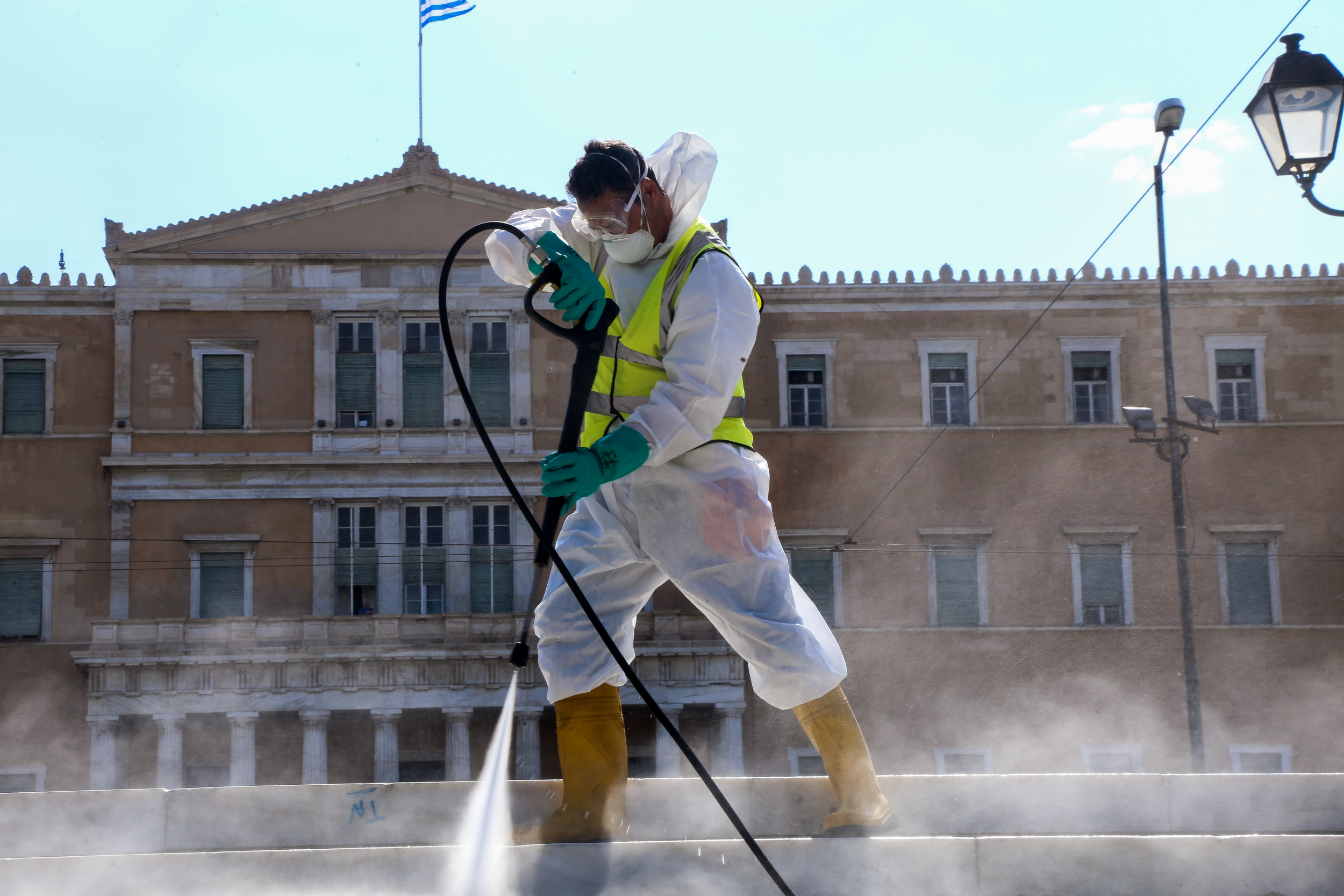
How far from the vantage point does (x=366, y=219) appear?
22516 mm

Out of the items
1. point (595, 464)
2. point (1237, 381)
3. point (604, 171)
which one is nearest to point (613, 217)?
→ point (604, 171)

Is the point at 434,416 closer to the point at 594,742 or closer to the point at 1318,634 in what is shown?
the point at 1318,634

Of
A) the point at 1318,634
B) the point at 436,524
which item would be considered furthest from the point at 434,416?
the point at 1318,634

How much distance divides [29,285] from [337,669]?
8219 millimetres

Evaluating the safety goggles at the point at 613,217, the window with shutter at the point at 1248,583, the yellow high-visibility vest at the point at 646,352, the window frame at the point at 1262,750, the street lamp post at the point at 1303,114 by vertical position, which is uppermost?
the street lamp post at the point at 1303,114

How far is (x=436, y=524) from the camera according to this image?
22250 mm

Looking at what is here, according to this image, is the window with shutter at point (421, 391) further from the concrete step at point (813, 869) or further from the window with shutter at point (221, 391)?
the concrete step at point (813, 869)

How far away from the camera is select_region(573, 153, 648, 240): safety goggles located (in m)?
3.75

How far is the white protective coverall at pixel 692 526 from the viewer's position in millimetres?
3545

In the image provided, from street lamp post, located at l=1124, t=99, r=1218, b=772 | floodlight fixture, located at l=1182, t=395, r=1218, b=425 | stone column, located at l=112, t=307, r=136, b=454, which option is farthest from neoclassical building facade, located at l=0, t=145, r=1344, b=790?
street lamp post, located at l=1124, t=99, r=1218, b=772

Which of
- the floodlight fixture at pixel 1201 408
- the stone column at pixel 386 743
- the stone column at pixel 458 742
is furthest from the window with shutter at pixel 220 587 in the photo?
the floodlight fixture at pixel 1201 408

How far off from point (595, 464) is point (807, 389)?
19744 millimetres

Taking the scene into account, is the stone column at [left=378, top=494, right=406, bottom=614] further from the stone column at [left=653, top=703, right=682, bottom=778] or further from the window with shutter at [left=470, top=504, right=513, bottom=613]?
the stone column at [left=653, top=703, right=682, bottom=778]

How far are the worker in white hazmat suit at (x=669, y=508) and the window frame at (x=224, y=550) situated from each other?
19.0 m
